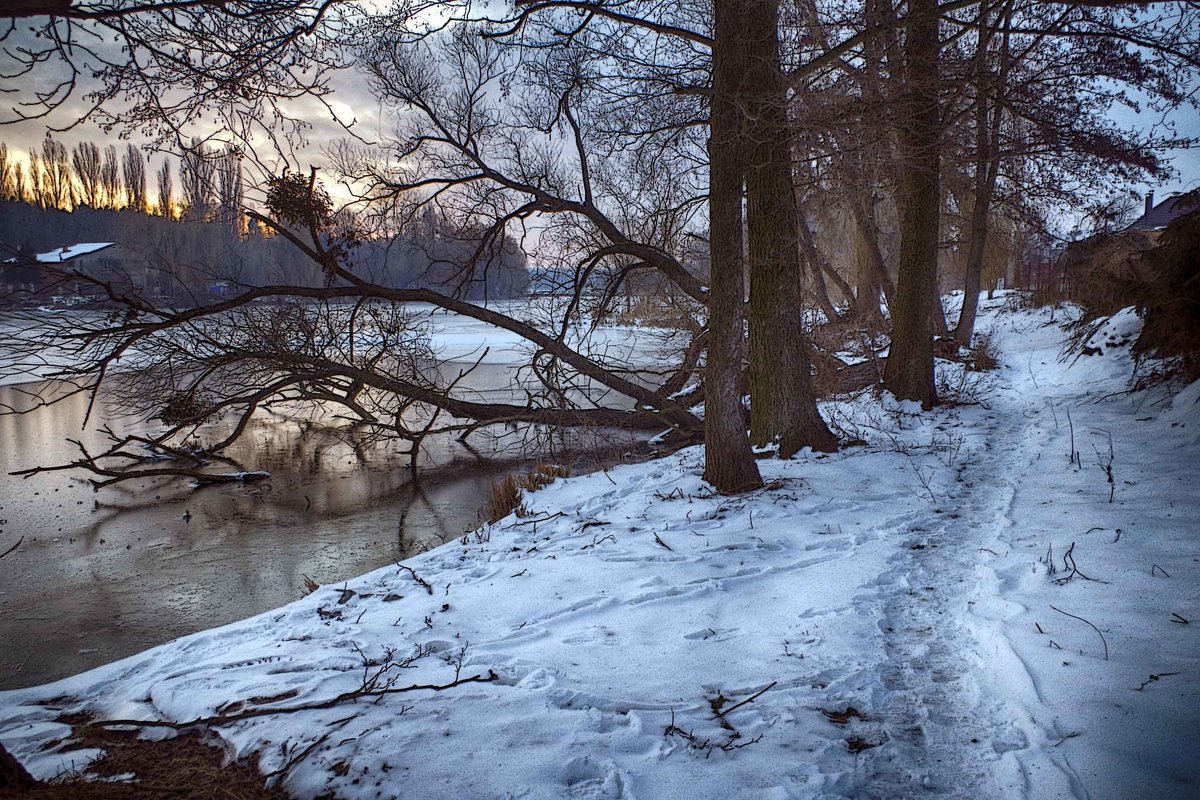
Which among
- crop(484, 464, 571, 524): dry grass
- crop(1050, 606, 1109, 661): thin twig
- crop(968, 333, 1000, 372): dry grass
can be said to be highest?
crop(968, 333, 1000, 372): dry grass

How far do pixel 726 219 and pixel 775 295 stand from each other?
1450 millimetres

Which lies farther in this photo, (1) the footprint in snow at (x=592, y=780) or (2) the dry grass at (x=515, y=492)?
(2) the dry grass at (x=515, y=492)

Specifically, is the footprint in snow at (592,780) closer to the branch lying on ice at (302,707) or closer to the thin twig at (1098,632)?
the branch lying on ice at (302,707)

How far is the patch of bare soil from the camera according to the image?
2.55 metres

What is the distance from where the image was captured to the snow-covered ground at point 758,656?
2.56 m

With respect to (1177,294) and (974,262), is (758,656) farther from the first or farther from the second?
(974,262)

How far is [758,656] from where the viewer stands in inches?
139

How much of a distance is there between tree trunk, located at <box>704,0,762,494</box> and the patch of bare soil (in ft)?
15.5

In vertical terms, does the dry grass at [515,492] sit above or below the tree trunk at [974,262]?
below

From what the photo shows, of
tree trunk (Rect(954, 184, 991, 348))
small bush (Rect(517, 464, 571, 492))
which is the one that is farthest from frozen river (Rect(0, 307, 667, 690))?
tree trunk (Rect(954, 184, 991, 348))

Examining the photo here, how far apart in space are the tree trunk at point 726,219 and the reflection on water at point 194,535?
162 inches

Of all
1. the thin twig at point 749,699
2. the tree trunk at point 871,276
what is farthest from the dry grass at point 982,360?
the thin twig at point 749,699

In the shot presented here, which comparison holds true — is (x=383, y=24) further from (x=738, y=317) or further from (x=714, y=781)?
(x=714, y=781)

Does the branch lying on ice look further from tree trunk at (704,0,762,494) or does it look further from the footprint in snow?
tree trunk at (704,0,762,494)
